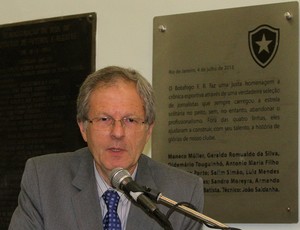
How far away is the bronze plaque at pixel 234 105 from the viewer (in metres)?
3.34

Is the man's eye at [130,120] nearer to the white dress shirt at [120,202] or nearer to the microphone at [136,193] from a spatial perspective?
the white dress shirt at [120,202]

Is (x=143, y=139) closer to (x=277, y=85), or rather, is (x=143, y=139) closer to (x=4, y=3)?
(x=277, y=85)

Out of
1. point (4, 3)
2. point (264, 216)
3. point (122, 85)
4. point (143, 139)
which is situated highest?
point (4, 3)

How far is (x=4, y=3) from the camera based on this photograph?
4.28 meters

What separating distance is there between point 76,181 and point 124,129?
335mm

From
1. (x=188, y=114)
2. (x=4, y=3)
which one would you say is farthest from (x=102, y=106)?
(x=4, y=3)

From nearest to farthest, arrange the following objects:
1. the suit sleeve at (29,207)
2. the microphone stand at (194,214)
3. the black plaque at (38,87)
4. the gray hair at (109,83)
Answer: the microphone stand at (194,214) < the suit sleeve at (29,207) < the gray hair at (109,83) < the black plaque at (38,87)

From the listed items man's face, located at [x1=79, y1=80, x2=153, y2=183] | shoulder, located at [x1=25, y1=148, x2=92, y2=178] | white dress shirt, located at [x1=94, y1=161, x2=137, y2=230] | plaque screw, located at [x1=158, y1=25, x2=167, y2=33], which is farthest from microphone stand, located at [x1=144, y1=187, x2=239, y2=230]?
plaque screw, located at [x1=158, y1=25, x2=167, y2=33]

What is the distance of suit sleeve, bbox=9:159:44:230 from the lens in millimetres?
2654

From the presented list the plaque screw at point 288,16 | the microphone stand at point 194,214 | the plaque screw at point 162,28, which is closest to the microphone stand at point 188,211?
the microphone stand at point 194,214

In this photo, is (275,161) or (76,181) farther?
(275,161)

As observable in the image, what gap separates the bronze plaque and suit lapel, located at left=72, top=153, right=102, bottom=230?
0.81m

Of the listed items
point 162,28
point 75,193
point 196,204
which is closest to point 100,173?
point 75,193

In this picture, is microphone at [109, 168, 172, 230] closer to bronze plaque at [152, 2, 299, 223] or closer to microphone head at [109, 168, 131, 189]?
microphone head at [109, 168, 131, 189]
